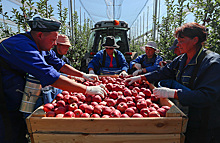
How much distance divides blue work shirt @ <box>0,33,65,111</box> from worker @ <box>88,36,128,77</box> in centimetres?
220

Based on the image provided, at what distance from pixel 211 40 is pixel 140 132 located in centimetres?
288

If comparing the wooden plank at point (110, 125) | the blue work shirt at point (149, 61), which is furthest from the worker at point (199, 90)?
the blue work shirt at point (149, 61)

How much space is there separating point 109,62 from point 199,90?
2.57 m

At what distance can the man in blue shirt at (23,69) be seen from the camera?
1458mm

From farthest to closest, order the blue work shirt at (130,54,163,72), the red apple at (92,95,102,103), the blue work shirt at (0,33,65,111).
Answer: the blue work shirt at (130,54,163,72) < the red apple at (92,95,102,103) < the blue work shirt at (0,33,65,111)

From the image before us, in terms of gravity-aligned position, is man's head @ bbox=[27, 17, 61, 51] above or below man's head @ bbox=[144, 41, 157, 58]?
above

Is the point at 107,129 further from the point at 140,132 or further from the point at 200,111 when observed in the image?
the point at 200,111

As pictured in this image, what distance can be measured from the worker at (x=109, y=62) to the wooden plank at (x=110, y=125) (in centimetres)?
244

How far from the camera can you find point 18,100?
5.40ft

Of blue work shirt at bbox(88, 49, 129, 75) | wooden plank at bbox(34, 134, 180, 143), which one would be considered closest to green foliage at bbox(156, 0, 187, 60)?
blue work shirt at bbox(88, 49, 129, 75)

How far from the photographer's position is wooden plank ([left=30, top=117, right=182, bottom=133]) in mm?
1333

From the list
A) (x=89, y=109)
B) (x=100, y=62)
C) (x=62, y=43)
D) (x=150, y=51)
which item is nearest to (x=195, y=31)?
(x=89, y=109)

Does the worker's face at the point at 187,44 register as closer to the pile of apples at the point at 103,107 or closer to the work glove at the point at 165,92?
the work glove at the point at 165,92

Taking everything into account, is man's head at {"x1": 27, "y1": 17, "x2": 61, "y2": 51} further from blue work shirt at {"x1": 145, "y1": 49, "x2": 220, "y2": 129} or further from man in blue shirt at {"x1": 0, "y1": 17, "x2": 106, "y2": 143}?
blue work shirt at {"x1": 145, "y1": 49, "x2": 220, "y2": 129}
